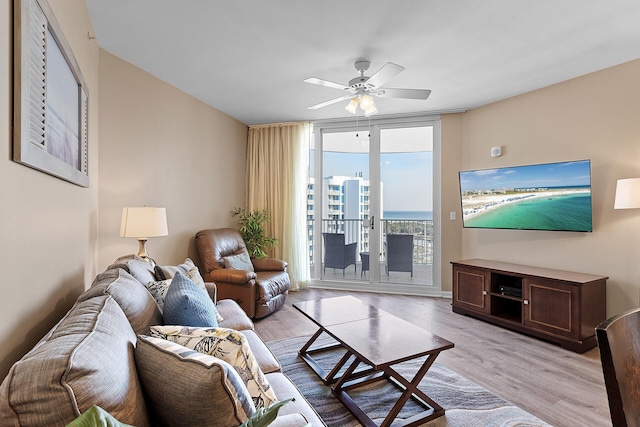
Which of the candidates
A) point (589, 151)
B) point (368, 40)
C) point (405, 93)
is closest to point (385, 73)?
point (368, 40)

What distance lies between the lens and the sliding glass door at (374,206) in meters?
4.80

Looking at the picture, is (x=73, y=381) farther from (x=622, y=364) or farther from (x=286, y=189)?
(x=286, y=189)

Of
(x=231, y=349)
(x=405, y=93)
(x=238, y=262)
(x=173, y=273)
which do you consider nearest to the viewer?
(x=231, y=349)

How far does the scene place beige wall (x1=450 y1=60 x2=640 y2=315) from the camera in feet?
9.84

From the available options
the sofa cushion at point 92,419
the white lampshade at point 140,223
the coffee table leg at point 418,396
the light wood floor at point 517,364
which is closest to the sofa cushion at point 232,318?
the light wood floor at point 517,364

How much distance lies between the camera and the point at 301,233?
5.04 m

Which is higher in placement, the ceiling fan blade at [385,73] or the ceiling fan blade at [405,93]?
the ceiling fan blade at [385,73]

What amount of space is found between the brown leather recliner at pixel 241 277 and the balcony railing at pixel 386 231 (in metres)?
1.19

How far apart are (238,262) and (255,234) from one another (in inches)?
33.1

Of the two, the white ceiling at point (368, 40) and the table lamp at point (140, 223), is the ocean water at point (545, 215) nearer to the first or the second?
the white ceiling at point (368, 40)

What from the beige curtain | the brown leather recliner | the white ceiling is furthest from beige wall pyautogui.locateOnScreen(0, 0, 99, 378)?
the beige curtain

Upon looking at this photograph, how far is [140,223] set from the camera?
2.66 meters

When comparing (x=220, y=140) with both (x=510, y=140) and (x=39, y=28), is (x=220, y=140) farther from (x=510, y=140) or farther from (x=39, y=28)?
(x=510, y=140)

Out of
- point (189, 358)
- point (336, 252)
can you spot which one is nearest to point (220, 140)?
point (336, 252)
